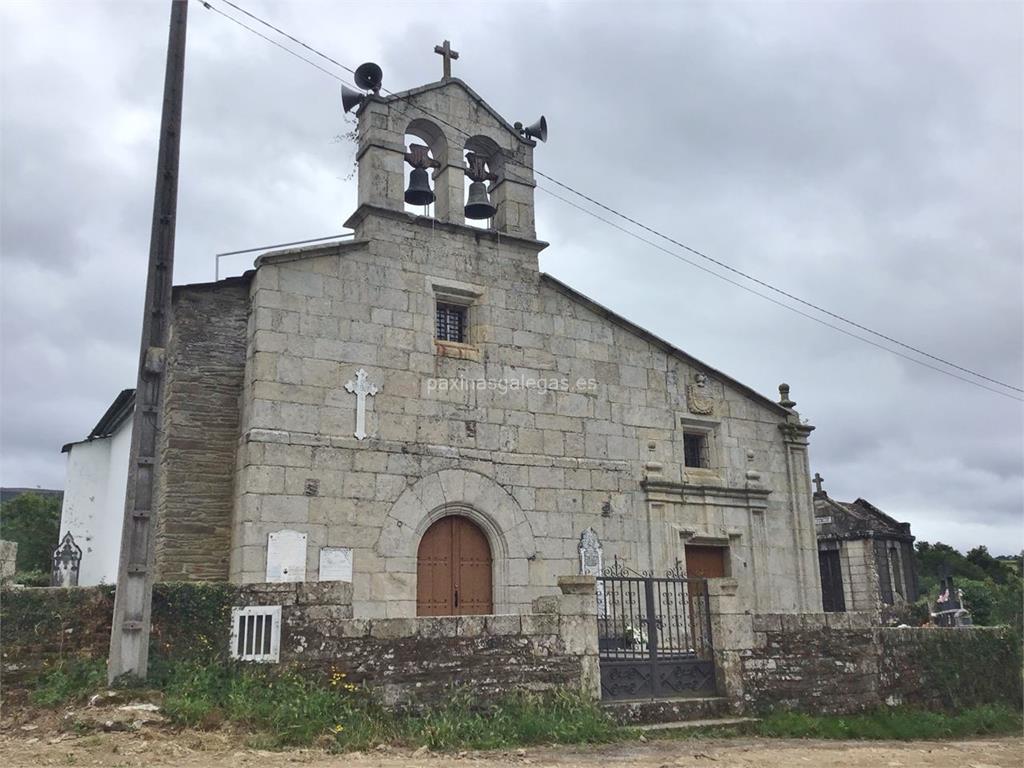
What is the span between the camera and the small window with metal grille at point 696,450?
1555cm

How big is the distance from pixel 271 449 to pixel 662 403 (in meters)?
6.74

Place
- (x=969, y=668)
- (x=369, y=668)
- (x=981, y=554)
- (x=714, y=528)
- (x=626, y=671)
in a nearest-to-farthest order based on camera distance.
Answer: (x=369, y=668), (x=626, y=671), (x=969, y=668), (x=714, y=528), (x=981, y=554)

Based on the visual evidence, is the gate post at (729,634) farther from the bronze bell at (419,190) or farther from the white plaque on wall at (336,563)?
the bronze bell at (419,190)

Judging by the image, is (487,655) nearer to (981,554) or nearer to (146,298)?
(146,298)

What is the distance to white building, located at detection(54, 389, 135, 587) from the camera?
49.7 ft

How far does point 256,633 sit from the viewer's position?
8438 millimetres

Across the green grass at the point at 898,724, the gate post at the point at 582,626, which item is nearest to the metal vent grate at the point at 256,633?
the gate post at the point at 582,626

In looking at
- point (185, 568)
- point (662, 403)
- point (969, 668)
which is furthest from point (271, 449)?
point (969, 668)

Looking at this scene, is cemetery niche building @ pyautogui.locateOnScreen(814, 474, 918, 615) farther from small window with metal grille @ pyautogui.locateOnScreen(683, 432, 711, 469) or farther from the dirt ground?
the dirt ground

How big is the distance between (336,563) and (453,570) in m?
1.83

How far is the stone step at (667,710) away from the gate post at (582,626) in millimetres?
298

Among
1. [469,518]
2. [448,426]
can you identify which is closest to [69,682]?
[469,518]

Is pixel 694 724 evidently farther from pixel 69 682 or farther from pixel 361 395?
pixel 69 682

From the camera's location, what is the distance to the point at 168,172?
8.91 m
